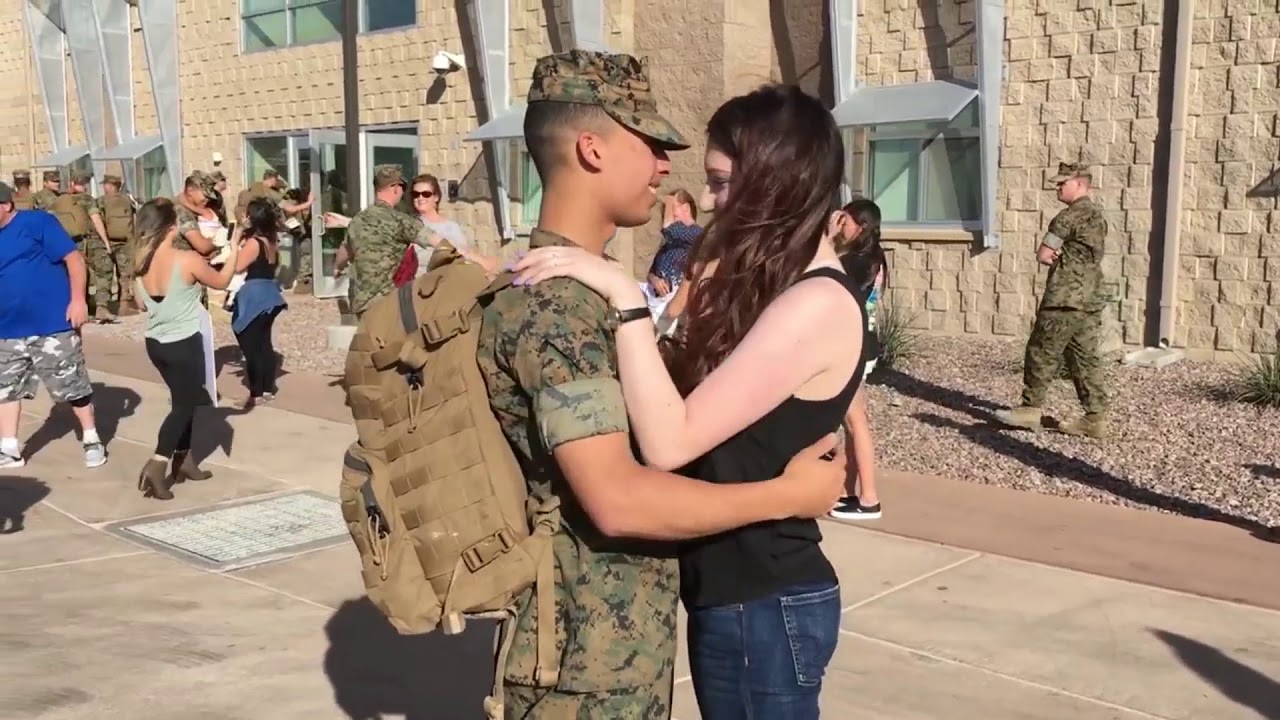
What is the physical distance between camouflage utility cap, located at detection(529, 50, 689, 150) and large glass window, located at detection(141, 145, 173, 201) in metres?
22.2

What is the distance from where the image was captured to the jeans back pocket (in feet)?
6.63

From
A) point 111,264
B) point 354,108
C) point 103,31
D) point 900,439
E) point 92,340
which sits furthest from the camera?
point 103,31

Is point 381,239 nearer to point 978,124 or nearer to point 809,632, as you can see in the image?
point 809,632

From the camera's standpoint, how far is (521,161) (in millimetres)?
16531

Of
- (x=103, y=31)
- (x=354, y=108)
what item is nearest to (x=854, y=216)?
(x=354, y=108)

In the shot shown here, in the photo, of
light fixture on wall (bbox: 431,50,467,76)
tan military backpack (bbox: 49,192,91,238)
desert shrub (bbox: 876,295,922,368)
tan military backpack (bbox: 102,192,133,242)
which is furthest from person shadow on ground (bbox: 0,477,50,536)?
light fixture on wall (bbox: 431,50,467,76)

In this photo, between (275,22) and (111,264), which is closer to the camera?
(111,264)

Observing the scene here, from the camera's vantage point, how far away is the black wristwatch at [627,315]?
1.79 metres

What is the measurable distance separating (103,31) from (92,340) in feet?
37.9

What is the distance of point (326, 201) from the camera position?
1852cm

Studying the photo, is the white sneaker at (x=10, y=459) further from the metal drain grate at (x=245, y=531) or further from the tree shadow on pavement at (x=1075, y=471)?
the tree shadow on pavement at (x=1075, y=471)

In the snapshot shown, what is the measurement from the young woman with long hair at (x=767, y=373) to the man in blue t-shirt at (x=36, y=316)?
19.6ft

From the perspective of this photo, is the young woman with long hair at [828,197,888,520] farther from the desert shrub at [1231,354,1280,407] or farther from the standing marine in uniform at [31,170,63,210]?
the standing marine in uniform at [31,170,63,210]

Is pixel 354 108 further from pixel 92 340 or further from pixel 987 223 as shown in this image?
pixel 987 223
